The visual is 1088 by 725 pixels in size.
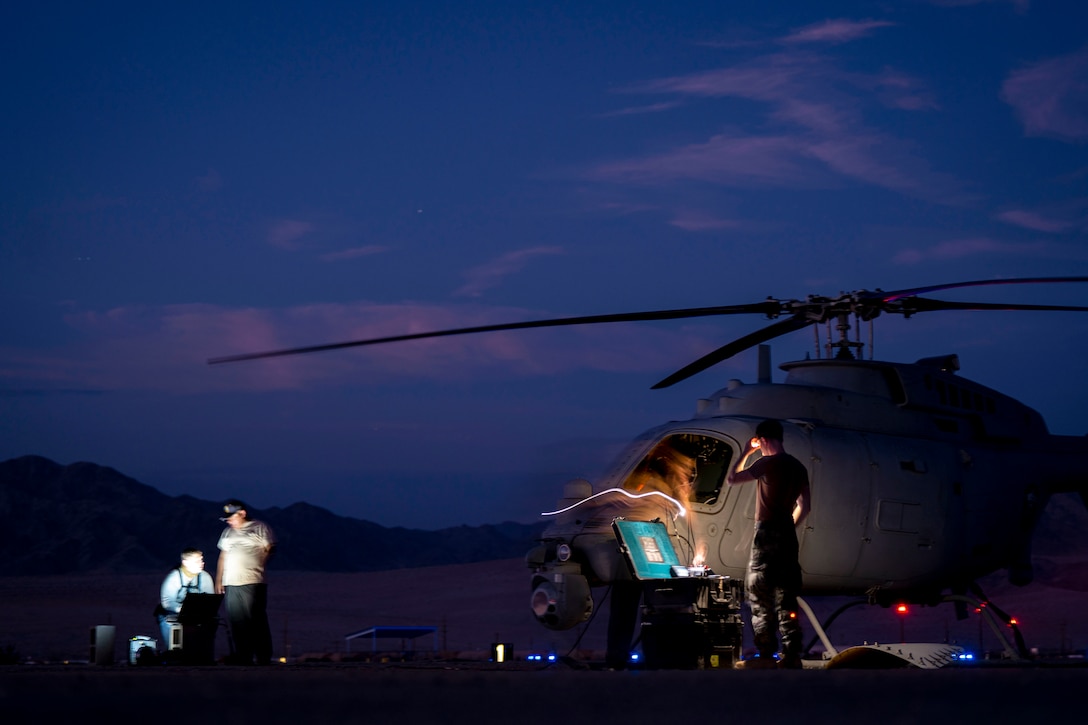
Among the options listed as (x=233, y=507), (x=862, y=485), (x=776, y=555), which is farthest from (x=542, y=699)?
(x=862, y=485)

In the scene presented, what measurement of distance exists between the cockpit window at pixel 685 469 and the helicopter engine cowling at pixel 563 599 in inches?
45.6

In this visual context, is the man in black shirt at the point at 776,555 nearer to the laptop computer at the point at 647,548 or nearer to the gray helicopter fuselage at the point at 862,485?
the laptop computer at the point at 647,548

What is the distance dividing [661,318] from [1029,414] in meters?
5.38

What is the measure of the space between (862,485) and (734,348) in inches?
103

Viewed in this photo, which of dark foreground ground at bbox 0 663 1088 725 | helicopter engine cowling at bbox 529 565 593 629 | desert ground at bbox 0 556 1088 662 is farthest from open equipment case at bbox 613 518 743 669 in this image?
desert ground at bbox 0 556 1088 662

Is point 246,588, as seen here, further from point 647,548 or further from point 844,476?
point 844,476

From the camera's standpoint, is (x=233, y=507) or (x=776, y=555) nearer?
(x=776, y=555)

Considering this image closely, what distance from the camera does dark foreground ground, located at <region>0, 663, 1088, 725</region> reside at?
2.86 metres

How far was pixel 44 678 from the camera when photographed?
3.31 m

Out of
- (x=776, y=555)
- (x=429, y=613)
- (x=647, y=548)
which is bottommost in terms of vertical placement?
(x=429, y=613)

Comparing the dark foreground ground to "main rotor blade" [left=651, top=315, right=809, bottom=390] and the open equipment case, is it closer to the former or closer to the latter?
the open equipment case

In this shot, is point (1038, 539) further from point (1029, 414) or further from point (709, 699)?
point (709, 699)

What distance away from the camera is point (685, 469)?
1252 cm

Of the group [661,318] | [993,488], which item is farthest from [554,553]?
[993,488]
